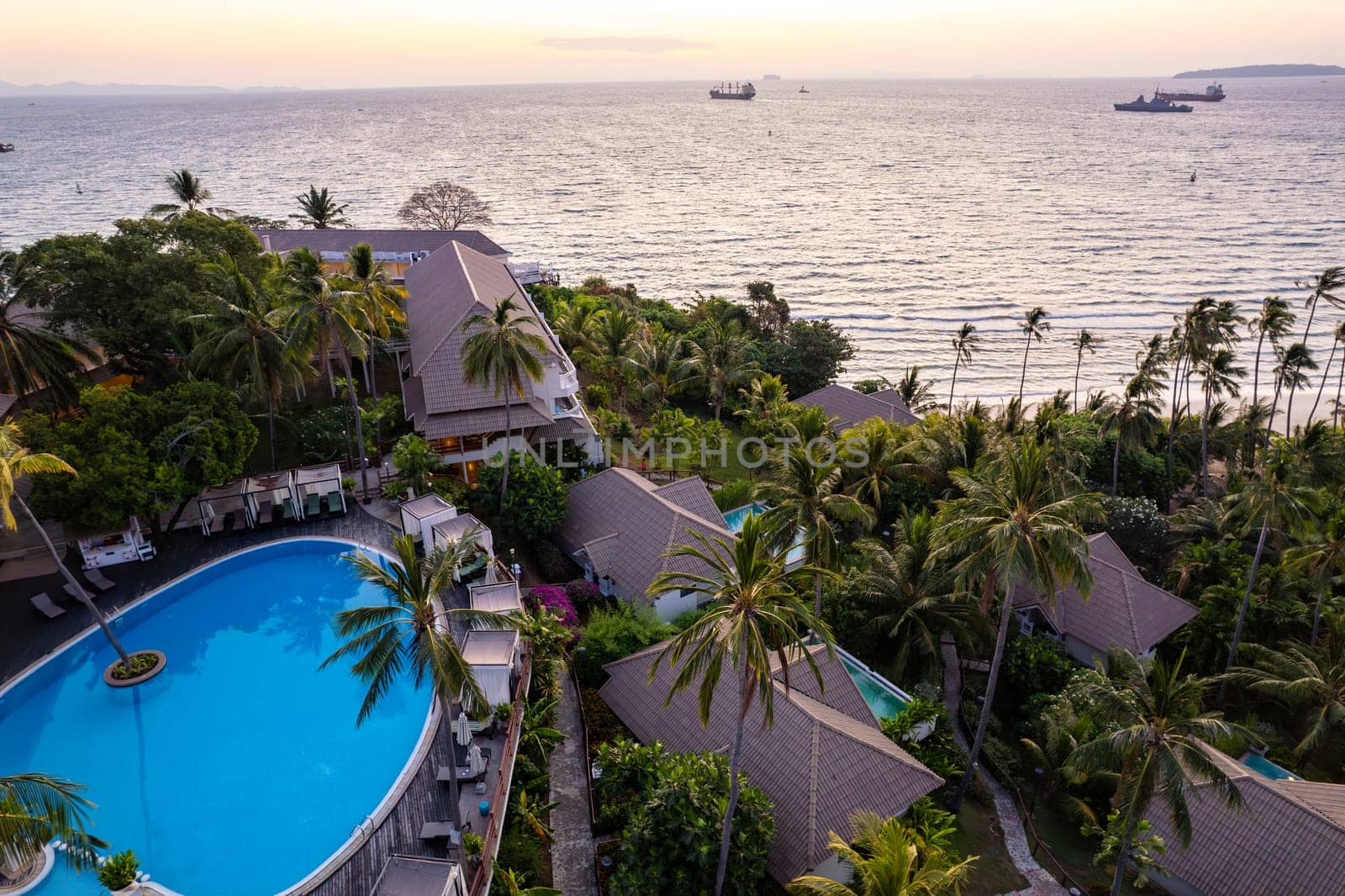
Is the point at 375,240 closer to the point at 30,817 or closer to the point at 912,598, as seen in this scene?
the point at 912,598

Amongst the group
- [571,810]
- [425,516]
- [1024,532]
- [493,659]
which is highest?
[1024,532]

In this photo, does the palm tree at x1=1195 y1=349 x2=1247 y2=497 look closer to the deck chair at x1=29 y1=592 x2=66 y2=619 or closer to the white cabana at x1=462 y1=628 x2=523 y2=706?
the white cabana at x1=462 y1=628 x2=523 y2=706

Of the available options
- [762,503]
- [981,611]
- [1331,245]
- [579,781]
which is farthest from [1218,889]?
[1331,245]

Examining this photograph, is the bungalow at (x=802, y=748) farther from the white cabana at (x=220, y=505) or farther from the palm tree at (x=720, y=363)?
the palm tree at (x=720, y=363)

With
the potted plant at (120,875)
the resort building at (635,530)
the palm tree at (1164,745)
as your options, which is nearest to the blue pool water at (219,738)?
the potted plant at (120,875)

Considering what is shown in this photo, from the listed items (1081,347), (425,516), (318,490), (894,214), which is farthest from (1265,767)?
(894,214)

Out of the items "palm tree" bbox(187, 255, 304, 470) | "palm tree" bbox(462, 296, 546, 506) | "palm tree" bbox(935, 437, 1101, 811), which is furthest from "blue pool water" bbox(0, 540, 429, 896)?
"palm tree" bbox(935, 437, 1101, 811)
